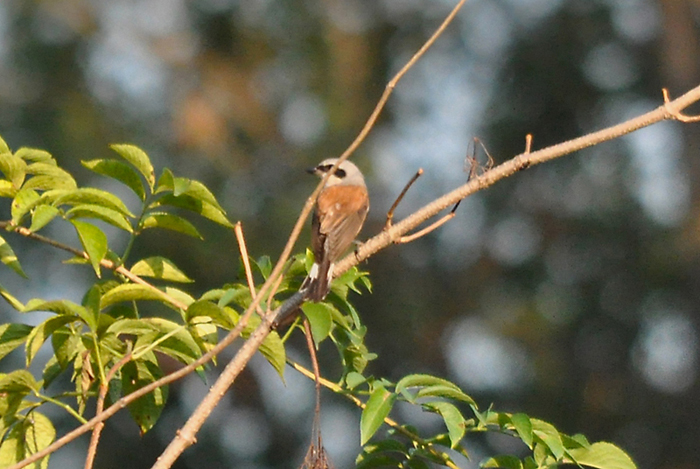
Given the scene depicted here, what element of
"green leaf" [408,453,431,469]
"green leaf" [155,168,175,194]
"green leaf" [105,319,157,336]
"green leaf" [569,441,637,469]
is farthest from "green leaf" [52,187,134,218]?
"green leaf" [569,441,637,469]

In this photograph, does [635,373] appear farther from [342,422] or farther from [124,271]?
[124,271]

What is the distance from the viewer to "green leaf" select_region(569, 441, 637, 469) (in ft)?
5.53

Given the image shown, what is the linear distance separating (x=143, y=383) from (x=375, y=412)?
0.50m

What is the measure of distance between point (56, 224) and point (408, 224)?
17.6 feet

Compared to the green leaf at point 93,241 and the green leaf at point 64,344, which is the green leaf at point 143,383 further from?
the green leaf at point 93,241

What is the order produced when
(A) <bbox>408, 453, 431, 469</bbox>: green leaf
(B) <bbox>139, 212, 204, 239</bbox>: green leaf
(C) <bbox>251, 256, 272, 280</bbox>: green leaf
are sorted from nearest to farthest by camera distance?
(A) <bbox>408, 453, 431, 469</bbox>: green leaf < (B) <bbox>139, 212, 204, 239</bbox>: green leaf < (C) <bbox>251, 256, 272, 280</bbox>: green leaf

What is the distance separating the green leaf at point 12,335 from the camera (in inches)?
66.2

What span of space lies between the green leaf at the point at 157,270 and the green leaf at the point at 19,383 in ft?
1.14

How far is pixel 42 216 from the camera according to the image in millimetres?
1586

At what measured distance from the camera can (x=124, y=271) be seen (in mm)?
1778

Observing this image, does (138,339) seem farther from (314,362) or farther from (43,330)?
(314,362)

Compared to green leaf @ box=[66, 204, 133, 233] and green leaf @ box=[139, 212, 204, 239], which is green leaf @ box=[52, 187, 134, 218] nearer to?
green leaf @ box=[66, 204, 133, 233]

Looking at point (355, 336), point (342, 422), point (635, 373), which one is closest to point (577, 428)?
point (635, 373)

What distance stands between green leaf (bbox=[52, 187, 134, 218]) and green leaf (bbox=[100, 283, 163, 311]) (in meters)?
0.16
